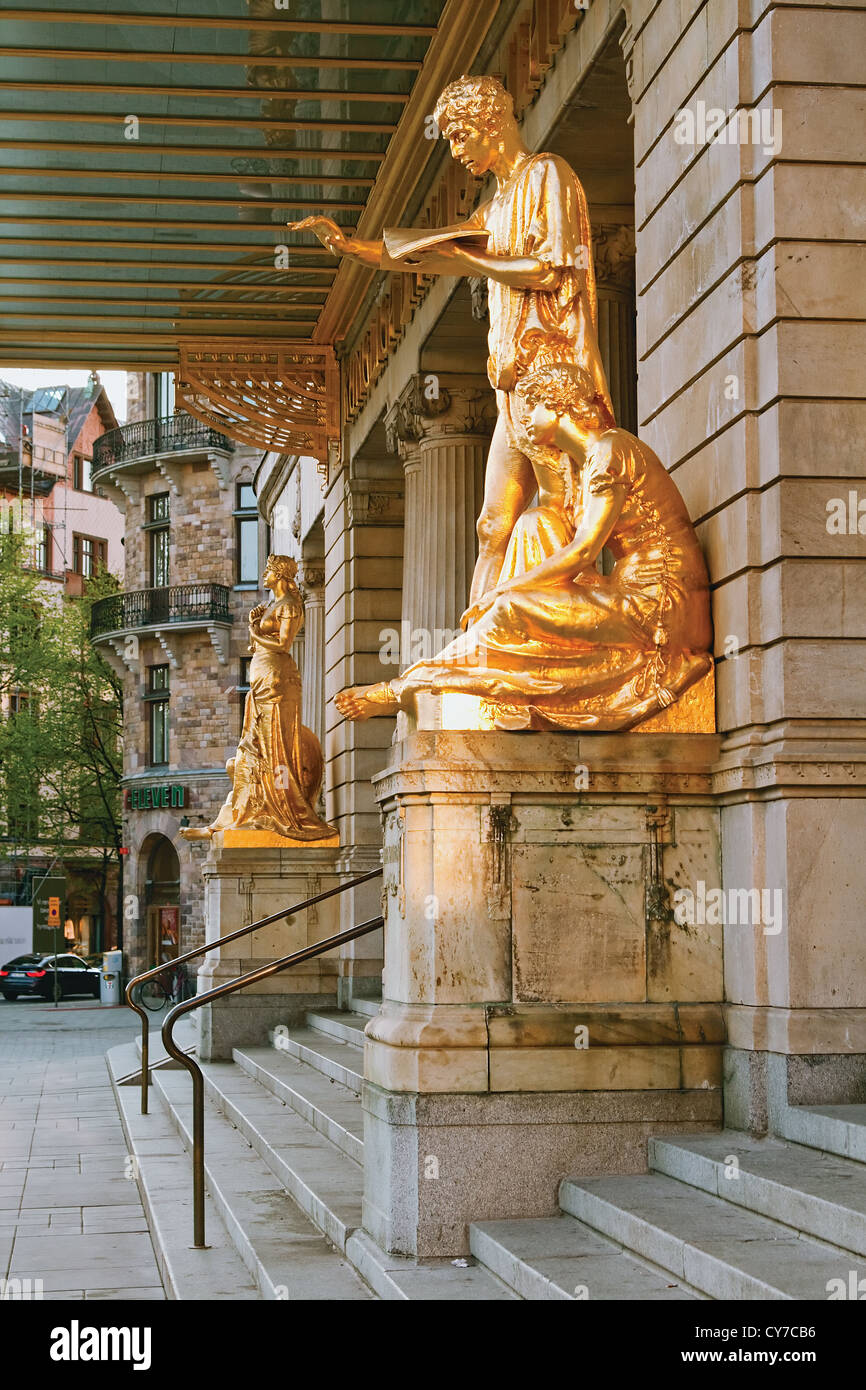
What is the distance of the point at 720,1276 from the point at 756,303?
3794 mm

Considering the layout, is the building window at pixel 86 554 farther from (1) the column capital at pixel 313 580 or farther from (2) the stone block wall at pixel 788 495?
(2) the stone block wall at pixel 788 495

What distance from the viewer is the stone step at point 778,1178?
4.87 metres

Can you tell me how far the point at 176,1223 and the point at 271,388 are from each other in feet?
41.0

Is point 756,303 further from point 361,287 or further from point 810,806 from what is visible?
point 361,287

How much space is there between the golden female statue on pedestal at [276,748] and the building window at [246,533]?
Result: 26492 millimetres

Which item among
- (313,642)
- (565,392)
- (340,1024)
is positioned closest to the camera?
(565,392)

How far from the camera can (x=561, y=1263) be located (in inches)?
214

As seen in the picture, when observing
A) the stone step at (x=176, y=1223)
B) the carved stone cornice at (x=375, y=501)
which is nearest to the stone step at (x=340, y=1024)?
the stone step at (x=176, y=1223)

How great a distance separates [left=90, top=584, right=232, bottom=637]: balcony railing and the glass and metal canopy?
24346 millimetres

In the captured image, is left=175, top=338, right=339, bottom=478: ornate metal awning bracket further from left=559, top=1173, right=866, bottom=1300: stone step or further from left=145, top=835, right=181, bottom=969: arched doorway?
left=145, top=835, right=181, bottom=969: arched doorway

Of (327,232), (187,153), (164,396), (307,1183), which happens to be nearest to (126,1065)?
(187,153)

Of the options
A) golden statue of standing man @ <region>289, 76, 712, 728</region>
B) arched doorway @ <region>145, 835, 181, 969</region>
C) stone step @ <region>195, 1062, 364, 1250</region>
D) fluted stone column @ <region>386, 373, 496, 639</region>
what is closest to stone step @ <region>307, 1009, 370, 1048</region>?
stone step @ <region>195, 1062, 364, 1250</region>

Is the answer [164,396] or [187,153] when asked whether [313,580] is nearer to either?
[187,153]

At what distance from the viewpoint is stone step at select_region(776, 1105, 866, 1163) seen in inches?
219
